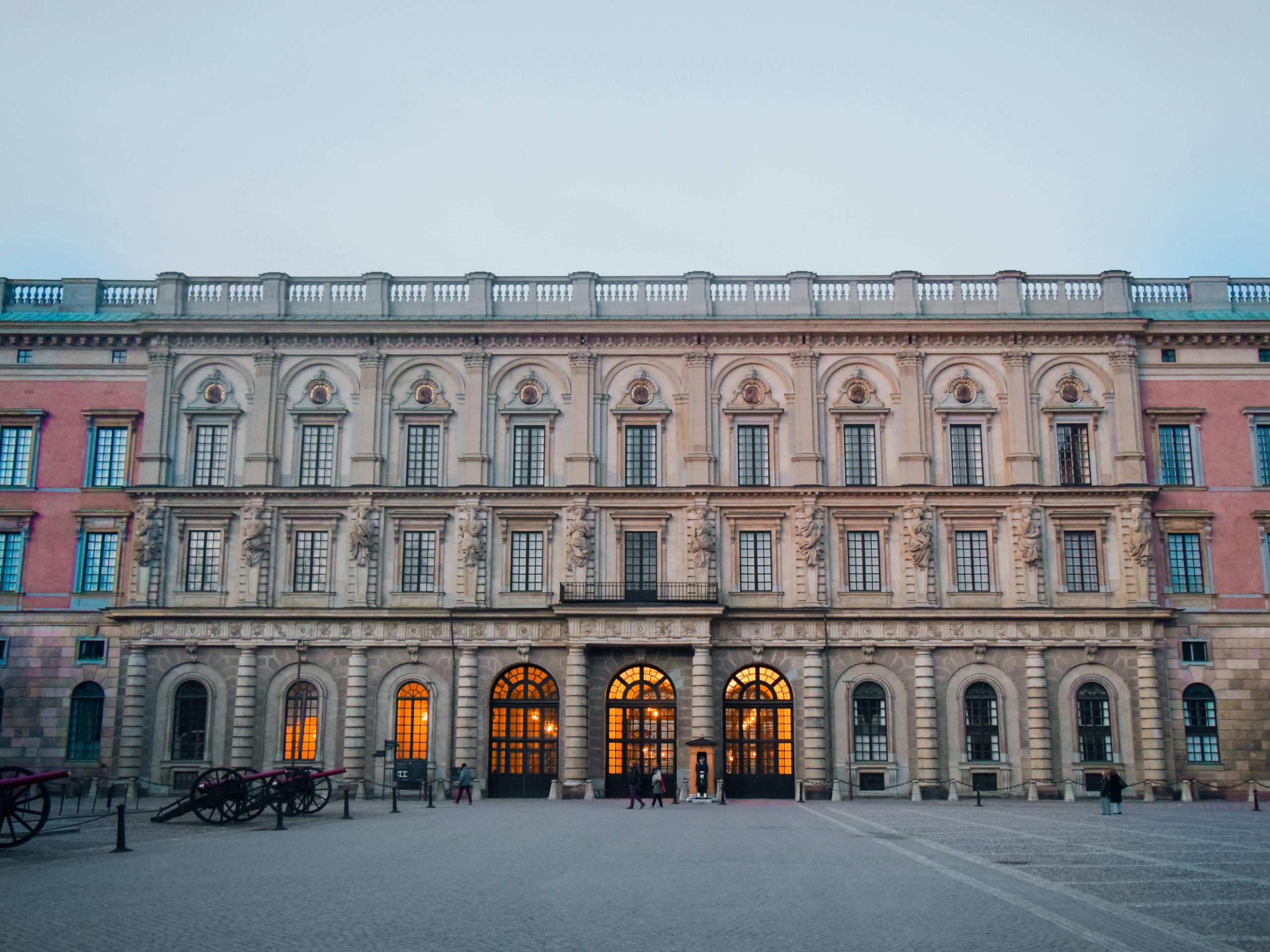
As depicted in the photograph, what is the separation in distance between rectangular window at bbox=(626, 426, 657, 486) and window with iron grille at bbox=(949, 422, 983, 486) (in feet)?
37.3

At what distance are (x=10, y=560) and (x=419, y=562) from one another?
15933 millimetres

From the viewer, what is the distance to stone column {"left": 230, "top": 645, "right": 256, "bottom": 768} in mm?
44688

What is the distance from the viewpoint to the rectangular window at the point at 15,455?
47.8m

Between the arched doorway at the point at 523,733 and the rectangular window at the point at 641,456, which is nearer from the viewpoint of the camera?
the arched doorway at the point at 523,733

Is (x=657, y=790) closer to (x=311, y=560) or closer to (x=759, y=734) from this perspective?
(x=759, y=734)

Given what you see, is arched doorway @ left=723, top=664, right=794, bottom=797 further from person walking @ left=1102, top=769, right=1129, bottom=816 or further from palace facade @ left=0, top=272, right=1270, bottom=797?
person walking @ left=1102, top=769, right=1129, bottom=816

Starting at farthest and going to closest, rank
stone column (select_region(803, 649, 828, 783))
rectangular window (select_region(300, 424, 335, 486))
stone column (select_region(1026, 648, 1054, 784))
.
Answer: rectangular window (select_region(300, 424, 335, 486))
stone column (select_region(803, 649, 828, 783))
stone column (select_region(1026, 648, 1054, 784))

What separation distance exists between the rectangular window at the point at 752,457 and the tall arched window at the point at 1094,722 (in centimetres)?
1396

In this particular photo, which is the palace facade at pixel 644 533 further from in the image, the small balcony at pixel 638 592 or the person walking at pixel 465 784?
the person walking at pixel 465 784

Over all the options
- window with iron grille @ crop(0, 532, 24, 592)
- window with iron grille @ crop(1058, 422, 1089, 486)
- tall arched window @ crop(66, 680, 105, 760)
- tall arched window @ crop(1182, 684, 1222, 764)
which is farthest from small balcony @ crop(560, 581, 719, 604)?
window with iron grille @ crop(0, 532, 24, 592)

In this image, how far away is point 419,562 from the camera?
46.3m

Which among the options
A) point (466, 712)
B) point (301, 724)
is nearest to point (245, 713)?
point (301, 724)

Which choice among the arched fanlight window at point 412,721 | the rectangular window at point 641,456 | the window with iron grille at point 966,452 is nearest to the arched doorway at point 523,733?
the arched fanlight window at point 412,721

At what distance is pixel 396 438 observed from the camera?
4728 cm
